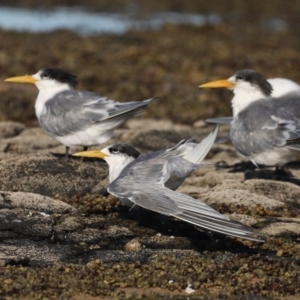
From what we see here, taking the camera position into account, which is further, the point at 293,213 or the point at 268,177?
the point at 268,177

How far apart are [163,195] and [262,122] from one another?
2.01 metres

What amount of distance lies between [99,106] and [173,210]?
90.2 inches

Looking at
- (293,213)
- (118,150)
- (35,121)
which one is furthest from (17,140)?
(293,213)

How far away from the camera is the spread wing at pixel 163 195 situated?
5.36m

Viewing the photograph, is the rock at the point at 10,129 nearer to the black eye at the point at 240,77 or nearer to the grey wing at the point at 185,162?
the black eye at the point at 240,77

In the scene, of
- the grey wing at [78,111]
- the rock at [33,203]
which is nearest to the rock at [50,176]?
the grey wing at [78,111]

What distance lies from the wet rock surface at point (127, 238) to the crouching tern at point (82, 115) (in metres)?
0.21

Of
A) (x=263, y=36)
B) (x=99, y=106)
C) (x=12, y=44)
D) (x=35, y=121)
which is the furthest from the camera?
(x=263, y=36)

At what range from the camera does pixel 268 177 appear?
7867 mm

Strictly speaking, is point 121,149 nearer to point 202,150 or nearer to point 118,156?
point 118,156

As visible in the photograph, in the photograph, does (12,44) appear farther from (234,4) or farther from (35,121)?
(234,4)

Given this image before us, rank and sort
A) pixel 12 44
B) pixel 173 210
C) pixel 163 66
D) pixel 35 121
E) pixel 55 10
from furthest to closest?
pixel 55 10
pixel 12 44
pixel 163 66
pixel 35 121
pixel 173 210

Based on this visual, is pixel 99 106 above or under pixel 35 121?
above

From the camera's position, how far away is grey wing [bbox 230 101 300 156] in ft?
23.9
